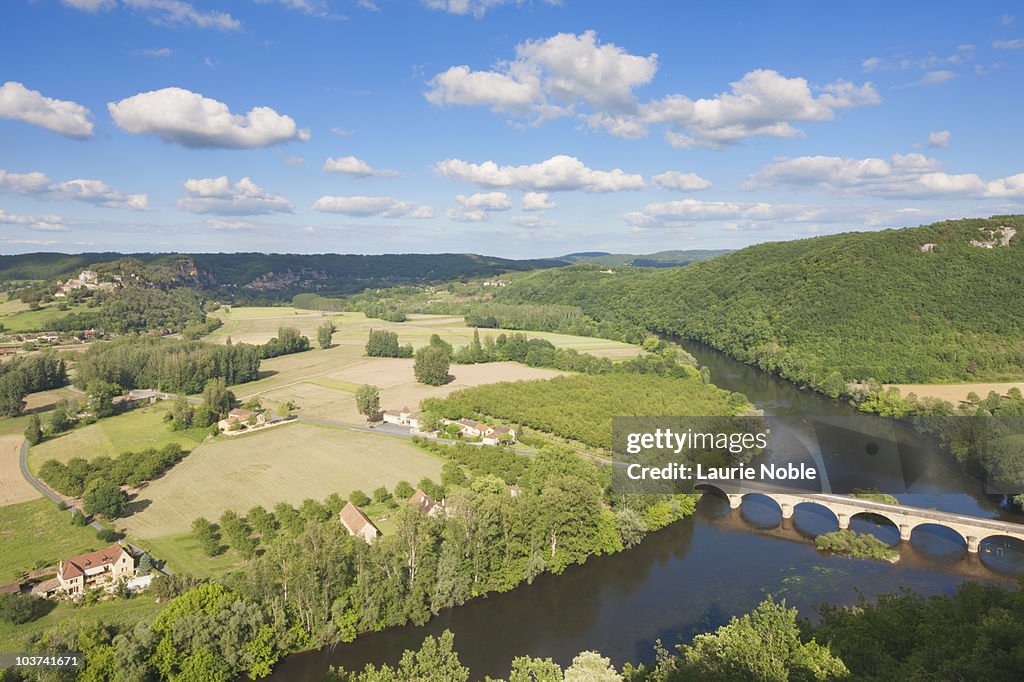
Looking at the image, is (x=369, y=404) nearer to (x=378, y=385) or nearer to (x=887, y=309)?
(x=378, y=385)

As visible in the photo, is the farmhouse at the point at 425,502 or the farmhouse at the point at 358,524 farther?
the farmhouse at the point at 425,502

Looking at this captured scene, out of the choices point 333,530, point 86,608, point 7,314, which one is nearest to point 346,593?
point 333,530

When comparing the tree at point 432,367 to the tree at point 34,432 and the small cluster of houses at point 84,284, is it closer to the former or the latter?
the tree at point 34,432

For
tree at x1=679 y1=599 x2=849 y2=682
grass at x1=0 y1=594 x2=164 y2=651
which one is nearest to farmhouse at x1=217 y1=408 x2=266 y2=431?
grass at x1=0 y1=594 x2=164 y2=651

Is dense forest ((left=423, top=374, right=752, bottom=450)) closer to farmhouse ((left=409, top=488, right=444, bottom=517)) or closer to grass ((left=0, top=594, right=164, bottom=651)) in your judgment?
farmhouse ((left=409, top=488, right=444, bottom=517))

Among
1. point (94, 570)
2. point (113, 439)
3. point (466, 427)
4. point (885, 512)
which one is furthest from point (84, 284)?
point (885, 512)

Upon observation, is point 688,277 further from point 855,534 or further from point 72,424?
point 72,424

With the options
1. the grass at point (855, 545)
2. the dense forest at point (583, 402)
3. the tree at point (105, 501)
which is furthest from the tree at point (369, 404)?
the grass at point (855, 545)

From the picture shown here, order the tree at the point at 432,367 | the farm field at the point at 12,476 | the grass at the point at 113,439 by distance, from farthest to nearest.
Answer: the tree at the point at 432,367 → the grass at the point at 113,439 → the farm field at the point at 12,476
